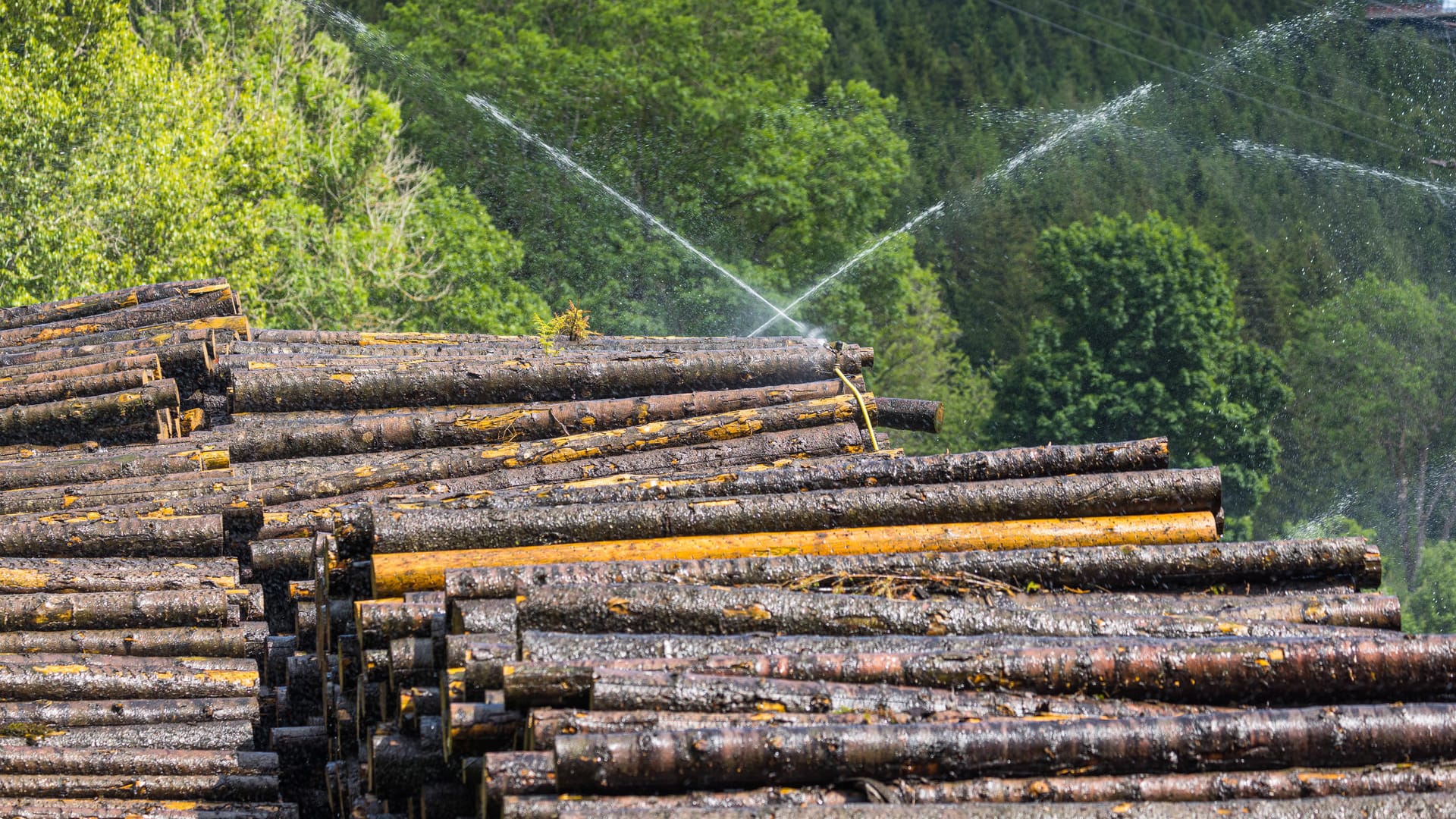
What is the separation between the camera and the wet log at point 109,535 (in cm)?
848

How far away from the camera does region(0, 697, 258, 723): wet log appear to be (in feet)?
25.1

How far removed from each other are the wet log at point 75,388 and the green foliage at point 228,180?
14763mm

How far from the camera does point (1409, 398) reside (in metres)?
55.2

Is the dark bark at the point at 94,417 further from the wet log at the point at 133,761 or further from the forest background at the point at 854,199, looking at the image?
the forest background at the point at 854,199

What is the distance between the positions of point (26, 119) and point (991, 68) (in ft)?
201

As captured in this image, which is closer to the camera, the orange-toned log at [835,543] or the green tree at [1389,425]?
the orange-toned log at [835,543]

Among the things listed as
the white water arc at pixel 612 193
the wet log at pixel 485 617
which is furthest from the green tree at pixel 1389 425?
the wet log at pixel 485 617

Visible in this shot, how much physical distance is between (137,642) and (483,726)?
335 centimetres

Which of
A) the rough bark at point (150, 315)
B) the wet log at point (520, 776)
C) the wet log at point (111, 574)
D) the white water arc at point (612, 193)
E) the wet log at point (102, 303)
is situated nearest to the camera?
the wet log at point (520, 776)

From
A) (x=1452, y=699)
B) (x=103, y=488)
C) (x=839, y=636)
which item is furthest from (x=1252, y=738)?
(x=103, y=488)

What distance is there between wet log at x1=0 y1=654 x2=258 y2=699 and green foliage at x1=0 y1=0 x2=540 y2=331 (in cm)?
1773

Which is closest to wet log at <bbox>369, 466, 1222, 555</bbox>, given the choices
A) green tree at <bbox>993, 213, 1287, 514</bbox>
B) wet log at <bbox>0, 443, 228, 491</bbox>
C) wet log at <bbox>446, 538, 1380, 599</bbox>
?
wet log at <bbox>446, 538, 1380, 599</bbox>

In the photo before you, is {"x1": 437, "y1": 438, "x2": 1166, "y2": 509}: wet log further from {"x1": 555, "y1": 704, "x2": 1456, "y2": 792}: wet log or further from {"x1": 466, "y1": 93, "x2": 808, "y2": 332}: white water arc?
{"x1": 466, "y1": 93, "x2": 808, "y2": 332}: white water arc

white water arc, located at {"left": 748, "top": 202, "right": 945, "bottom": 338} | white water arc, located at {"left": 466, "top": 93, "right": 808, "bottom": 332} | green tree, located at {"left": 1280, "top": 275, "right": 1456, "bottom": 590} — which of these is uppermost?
white water arc, located at {"left": 466, "top": 93, "right": 808, "bottom": 332}
